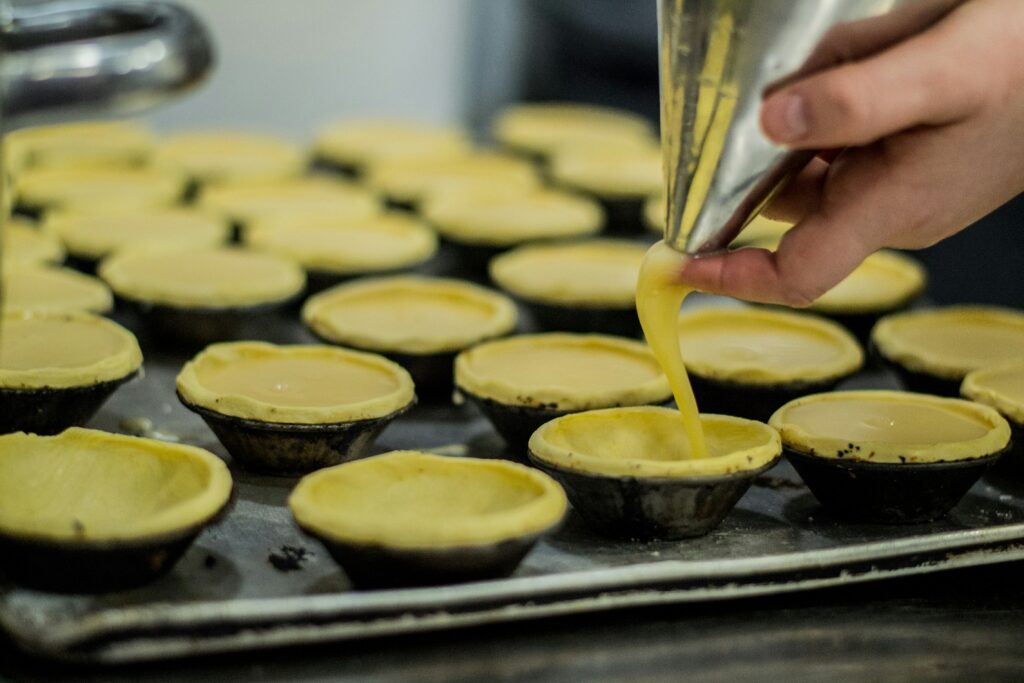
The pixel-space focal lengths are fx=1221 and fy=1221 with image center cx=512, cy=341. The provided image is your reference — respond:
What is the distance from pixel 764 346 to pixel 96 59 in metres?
1.58

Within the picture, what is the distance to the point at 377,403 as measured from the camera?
2166 millimetres

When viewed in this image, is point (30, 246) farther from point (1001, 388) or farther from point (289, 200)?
point (1001, 388)

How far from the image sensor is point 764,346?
2.71m

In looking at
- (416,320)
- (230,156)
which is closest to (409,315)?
(416,320)

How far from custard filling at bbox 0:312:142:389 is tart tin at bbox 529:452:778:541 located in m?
0.84

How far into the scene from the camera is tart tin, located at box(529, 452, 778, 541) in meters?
1.90

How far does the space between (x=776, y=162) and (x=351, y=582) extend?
2.87 feet

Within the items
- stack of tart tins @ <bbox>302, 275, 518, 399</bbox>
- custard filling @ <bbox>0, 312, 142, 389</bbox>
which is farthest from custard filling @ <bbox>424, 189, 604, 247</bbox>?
custard filling @ <bbox>0, 312, 142, 389</bbox>

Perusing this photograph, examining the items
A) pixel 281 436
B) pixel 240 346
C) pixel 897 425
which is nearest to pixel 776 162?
pixel 897 425

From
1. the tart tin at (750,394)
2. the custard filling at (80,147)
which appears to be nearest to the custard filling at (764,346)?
the tart tin at (750,394)

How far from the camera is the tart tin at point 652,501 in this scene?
6.22 feet

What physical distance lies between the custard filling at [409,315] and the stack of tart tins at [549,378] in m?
0.12

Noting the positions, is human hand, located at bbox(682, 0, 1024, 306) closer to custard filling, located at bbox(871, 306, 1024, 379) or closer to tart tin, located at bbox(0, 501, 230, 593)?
custard filling, located at bbox(871, 306, 1024, 379)

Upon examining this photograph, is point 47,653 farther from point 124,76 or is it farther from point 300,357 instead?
point 300,357
